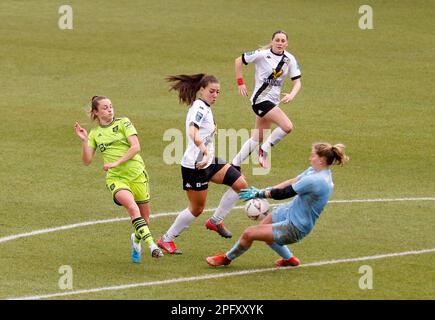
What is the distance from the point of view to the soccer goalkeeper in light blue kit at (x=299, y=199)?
15656 mm

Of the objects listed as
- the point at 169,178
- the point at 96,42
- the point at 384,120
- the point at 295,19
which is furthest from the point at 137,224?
the point at 295,19

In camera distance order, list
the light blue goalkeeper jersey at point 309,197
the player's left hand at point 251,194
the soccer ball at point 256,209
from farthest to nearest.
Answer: the soccer ball at point 256,209, the player's left hand at point 251,194, the light blue goalkeeper jersey at point 309,197

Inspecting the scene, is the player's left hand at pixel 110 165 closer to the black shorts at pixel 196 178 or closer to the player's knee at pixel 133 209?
the player's knee at pixel 133 209

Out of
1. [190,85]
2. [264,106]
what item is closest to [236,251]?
[190,85]

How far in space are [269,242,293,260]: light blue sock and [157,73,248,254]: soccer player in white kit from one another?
5.08 feet

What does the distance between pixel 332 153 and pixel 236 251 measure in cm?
202

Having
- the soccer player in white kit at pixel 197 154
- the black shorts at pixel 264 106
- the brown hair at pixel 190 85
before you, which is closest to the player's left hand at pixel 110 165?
the soccer player in white kit at pixel 197 154

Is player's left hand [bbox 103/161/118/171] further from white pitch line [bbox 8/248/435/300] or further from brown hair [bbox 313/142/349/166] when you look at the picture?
brown hair [bbox 313/142/349/166]

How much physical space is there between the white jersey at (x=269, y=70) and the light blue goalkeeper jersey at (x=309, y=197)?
7.32 meters

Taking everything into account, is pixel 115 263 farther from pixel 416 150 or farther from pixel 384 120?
pixel 384 120

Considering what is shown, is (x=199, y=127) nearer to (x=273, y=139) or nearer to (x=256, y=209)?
(x=256, y=209)

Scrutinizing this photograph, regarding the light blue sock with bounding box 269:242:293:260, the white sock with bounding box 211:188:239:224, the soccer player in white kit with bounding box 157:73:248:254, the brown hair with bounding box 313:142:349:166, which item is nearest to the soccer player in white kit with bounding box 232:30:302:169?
the white sock with bounding box 211:188:239:224

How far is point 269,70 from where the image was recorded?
23188mm

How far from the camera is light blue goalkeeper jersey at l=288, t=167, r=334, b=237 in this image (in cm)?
1565
